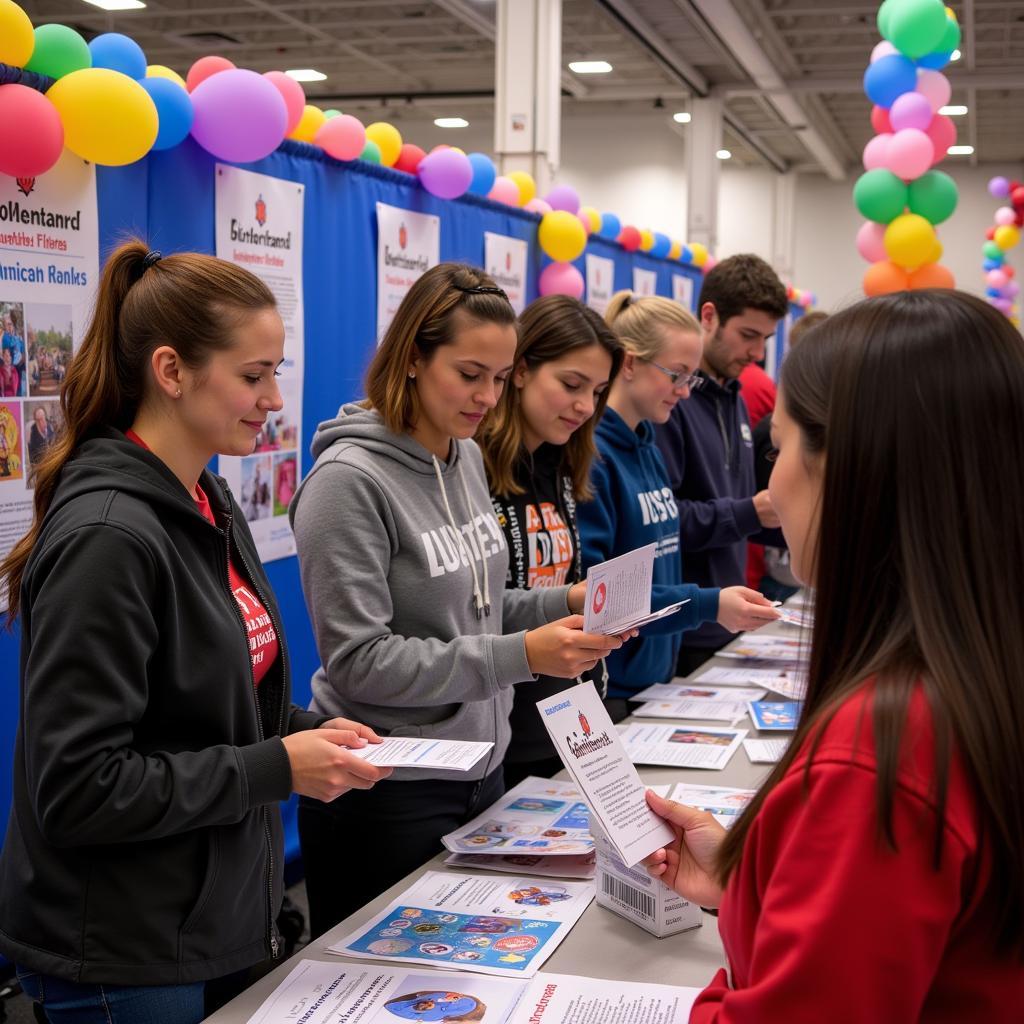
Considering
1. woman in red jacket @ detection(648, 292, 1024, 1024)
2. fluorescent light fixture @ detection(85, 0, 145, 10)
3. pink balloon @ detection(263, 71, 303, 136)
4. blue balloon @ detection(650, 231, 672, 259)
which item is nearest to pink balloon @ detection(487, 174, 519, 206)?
pink balloon @ detection(263, 71, 303, 136)

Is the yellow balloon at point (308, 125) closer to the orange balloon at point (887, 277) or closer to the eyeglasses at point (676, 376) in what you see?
the eyeglasses at point (676, 376)

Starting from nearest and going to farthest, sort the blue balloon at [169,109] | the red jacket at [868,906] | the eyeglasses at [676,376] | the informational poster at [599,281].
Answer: the red jacket at [868,906], the blue balloon at [169,109], the eyeglasses at [676,376], the informational poster at [599,281]

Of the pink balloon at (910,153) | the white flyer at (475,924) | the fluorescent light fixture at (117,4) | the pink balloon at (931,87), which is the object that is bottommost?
the white flyer at (475,924)

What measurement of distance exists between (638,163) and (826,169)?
2.92 m

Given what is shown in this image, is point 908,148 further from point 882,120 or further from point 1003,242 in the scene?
point 1003,242

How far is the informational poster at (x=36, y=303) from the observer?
2.35m

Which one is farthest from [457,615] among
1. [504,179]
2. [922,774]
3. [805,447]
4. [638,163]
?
[638,163]

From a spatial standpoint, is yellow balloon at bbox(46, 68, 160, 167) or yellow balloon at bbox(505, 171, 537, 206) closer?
yellow balloon at bbox(46, 68, 160, 167)

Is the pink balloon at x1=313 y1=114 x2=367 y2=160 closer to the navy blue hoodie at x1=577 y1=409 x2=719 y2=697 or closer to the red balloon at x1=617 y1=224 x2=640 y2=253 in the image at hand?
the navy blue hoodie at x1=577 y1=409 x2=719 y2=697

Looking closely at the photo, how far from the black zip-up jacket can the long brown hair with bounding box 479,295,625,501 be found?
2.92ft

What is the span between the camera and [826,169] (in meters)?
14.0

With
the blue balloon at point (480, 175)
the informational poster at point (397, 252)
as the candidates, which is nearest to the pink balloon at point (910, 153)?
the blue balloon at point (480, 175)

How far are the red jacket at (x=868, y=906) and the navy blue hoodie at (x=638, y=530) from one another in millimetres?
1626

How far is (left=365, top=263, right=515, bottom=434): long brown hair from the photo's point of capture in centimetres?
187
